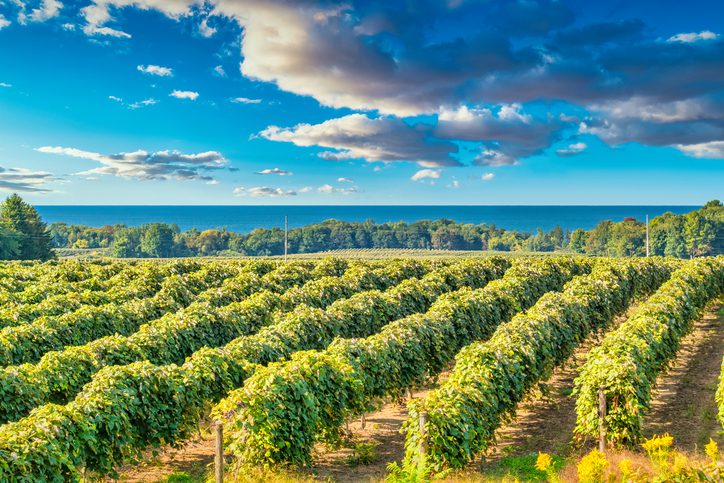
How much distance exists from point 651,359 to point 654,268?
71.4 ft

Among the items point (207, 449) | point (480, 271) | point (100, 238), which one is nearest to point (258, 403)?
point (207, 449)

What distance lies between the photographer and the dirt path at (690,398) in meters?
13.8

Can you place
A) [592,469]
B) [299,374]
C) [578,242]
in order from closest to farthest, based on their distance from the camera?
[592,469] → [299,374] → [578,242]

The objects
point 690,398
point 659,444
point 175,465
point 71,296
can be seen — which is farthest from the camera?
point 71,296

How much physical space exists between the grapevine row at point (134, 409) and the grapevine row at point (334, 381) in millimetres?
1536

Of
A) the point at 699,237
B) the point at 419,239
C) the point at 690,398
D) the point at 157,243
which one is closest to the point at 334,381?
the point at 690,398

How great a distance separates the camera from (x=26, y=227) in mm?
70812

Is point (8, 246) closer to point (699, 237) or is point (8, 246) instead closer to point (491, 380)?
point (491, 380)

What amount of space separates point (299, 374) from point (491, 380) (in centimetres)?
472

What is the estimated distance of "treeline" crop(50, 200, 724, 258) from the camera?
9938cm

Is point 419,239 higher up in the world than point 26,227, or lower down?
lower down

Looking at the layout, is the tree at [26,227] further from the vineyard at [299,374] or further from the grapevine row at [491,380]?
the grapevine row at [491,380]

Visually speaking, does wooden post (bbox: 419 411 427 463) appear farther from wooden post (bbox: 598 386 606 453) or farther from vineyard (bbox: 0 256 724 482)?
wooden post (bbox: 598 386 606 453)

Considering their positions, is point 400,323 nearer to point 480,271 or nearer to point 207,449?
point 207,449
